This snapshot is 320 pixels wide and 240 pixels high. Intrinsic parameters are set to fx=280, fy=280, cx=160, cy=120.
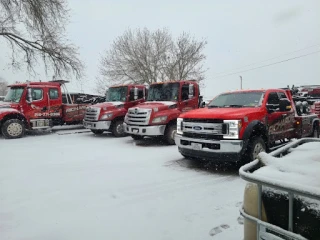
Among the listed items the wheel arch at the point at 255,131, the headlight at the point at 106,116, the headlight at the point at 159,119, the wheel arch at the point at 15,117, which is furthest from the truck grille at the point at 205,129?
the wheel arch at the point at 15,117

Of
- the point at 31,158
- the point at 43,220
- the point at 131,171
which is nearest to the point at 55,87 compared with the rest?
the point at 31,158

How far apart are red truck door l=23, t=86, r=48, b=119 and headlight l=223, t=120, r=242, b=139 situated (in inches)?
404

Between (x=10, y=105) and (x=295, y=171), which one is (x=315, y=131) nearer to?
(x=295, y=171)

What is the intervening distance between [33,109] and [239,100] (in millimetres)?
9955

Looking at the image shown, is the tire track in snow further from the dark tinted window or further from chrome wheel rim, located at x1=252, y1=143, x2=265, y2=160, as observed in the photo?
the dark tinted window

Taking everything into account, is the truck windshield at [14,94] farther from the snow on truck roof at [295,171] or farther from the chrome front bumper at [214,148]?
the snow on truck roof at [295,171]

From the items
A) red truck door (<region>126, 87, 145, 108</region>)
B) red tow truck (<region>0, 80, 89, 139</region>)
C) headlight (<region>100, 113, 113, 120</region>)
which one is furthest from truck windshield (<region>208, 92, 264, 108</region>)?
red tow truck (<region>0, 80, 89, 139</region>)

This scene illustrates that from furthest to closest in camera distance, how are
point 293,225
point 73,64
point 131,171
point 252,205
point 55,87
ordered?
1. point 73,64
2. point 55,87
3. point 131,171
4. point 252,205
5. point 293,225

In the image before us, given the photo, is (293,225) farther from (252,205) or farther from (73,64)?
(73,64)

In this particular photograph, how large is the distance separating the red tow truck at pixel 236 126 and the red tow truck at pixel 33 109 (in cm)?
877

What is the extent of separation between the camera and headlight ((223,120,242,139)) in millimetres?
6063

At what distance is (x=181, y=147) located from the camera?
697 centimetres

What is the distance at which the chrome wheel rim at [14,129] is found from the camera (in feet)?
40.5

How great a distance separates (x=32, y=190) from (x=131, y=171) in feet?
7.18
